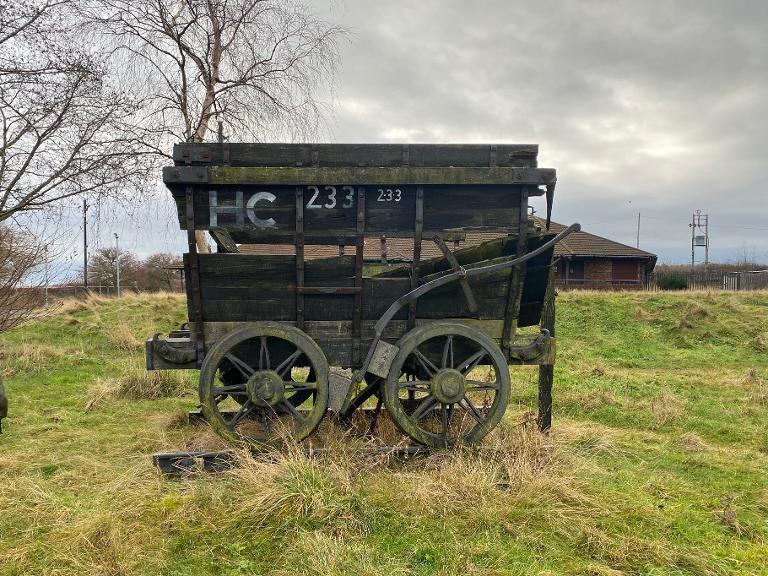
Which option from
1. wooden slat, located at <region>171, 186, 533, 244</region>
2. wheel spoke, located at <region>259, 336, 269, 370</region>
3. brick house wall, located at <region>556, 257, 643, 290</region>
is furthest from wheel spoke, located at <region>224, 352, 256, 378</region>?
brick house wall, located at <region>556, 257, 643, 290</region>

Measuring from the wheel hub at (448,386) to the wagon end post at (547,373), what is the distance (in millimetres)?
1221

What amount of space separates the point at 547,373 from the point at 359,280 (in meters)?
2.32

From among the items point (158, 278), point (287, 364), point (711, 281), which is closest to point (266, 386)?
point (287, 364)

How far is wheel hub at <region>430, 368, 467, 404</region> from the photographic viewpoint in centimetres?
446

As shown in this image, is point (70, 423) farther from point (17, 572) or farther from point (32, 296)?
point (17, 572)

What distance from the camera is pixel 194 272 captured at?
4.33m

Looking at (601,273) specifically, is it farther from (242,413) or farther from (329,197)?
(242,413)

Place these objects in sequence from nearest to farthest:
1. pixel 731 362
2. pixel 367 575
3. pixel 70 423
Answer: pixel 367 575
pixel 70 423
pixel 731 362

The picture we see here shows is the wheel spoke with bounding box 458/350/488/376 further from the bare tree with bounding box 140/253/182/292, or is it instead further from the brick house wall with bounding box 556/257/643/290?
the bare tree with bounding box 140/253/182/292

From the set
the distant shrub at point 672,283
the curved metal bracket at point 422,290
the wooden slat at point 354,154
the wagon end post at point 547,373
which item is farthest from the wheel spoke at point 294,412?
the distant shrub at point 672,283

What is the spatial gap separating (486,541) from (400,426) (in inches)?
52.0

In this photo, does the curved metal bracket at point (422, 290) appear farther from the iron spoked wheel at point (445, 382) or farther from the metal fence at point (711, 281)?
the metal fence at point (711, 281)

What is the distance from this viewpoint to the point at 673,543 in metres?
3.39

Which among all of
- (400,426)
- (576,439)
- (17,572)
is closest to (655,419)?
(576,439)
